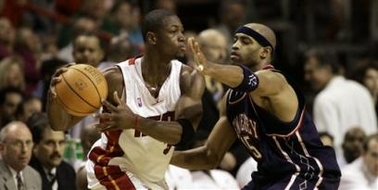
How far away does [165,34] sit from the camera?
24.5 feet

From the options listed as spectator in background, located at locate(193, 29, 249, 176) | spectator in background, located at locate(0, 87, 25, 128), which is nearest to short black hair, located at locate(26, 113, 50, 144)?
spectator in background, located at locate(0, 87, 25, 128)

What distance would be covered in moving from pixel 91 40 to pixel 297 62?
495cm

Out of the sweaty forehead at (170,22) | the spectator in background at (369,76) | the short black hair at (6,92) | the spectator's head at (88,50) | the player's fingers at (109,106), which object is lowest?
the spectator in background at (369,76)

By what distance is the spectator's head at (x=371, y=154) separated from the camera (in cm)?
1088

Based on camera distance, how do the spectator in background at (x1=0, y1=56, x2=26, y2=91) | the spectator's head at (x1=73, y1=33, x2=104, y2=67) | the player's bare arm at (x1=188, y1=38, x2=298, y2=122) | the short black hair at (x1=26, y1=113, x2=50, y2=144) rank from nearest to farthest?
the player's bare arm at (x1=188, y1=38, x2=298, y2=122), the short black hair at (x1=26, y1=113, x2=50, y2=144), the spectator's head at (x1=73, y1=33, x2=104, y2=67), the spectator in background at (x1=0, y1=56, x2=26, y2=91)

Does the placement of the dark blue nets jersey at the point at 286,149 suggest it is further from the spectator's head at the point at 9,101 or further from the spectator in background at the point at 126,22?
the spectator in background at the point at 126,22

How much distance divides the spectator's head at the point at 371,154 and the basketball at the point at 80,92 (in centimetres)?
417

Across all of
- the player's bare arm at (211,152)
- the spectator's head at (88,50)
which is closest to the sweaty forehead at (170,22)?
the player's bare arm at (211,152)

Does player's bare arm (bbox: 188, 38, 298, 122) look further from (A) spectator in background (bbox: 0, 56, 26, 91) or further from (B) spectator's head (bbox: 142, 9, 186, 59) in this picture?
(A) spectator in background (bbox: 0, 56, 26, 91)

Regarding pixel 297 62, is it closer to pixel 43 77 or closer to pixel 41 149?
pixel 43 77

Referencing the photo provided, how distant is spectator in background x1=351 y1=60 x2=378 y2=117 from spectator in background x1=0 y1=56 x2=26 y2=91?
152 inches

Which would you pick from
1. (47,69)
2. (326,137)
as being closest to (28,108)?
(47,69)

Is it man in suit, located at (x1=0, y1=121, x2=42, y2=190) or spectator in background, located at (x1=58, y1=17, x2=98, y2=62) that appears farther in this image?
spectator in background, located at (x1=58, y1=17, x2=98, y2=62)

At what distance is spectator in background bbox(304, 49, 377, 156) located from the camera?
1229 centimetres
